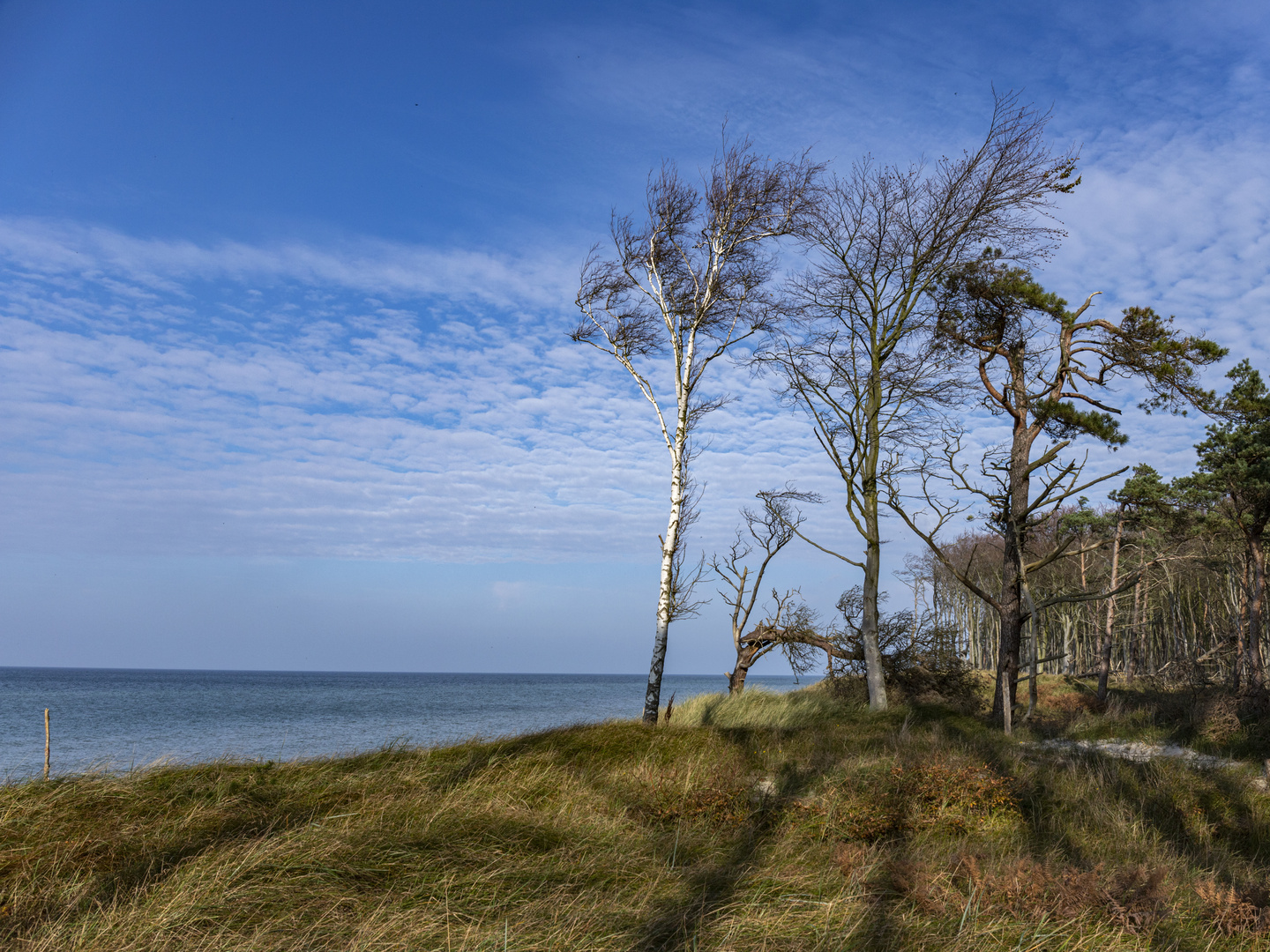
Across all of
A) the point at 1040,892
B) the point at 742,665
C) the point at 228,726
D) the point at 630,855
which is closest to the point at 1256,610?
the point at 742,665

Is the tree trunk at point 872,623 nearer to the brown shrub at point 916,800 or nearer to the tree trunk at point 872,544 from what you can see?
the tree trunk at point 872,544

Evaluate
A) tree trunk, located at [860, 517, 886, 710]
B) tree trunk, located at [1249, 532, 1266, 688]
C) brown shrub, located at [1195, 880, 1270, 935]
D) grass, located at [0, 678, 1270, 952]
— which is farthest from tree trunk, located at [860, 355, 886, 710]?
brown shrub, located at [1195, 880, 1270, 935]

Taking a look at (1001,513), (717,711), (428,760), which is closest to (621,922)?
(428,760)

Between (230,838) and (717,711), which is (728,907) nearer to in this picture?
(230,838)

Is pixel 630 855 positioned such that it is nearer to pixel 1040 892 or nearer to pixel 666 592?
pixel 1040 892

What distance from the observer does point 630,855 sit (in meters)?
5.43

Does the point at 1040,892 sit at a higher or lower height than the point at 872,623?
lower

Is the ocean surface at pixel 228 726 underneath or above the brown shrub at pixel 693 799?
underneath

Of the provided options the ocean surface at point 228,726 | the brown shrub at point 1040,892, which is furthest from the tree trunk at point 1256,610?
the brown shrub at point 1040,892

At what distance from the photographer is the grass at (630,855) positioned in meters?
4.09

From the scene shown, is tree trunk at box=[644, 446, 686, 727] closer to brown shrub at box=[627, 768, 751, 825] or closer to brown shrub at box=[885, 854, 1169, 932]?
brown shrub at box=[627, 768, 751, 825]

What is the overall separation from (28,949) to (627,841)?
12.3 feet

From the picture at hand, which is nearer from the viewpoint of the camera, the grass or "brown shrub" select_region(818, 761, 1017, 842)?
the grass

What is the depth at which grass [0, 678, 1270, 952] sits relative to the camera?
4.09 m
